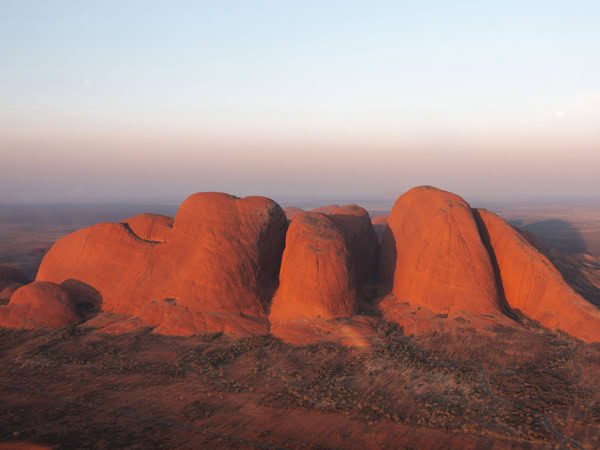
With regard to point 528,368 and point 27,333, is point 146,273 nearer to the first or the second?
point 27,333

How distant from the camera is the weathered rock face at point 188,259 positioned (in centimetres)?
1439

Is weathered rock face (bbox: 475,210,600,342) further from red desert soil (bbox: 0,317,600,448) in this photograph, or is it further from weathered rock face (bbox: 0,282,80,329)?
weathered rock face (bbox: 0,282,80,329)

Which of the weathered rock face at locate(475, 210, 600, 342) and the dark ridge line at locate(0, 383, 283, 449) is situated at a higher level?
the weathered rock face at locate(475, 210, 600, 342)

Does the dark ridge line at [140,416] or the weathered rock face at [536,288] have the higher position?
the weathered rock face at [536,288]

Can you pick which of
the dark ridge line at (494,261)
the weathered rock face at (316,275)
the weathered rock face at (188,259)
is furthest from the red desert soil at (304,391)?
the weathered rock face at (188,259)

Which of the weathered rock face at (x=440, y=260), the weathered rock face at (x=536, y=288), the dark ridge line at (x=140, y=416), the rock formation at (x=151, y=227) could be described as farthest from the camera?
the rock formation at (x=151, y=227)

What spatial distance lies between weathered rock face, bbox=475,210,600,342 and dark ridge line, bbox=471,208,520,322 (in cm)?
5

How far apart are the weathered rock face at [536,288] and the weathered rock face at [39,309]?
17.4 meters

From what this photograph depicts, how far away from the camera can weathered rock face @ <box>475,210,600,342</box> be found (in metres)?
12.3

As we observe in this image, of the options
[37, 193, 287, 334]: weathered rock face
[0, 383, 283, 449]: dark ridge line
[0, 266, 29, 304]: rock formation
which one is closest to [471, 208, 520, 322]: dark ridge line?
[37, 193, 287, 334]: weathered rock face

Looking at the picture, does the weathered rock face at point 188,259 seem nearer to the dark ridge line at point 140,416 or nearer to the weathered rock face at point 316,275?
the weathered rock face at point 316,275

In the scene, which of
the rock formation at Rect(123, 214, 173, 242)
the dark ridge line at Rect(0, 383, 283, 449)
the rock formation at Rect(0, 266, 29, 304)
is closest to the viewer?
the dark ridge line at Rect(0, 383, 283, 449)

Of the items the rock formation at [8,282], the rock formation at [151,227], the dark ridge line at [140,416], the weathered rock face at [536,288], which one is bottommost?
the rock formation at [8,282]

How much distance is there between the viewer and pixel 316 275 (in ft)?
45.4
